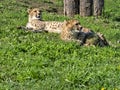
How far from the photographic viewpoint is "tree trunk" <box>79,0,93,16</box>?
20.8 meters

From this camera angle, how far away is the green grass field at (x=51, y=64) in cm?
836

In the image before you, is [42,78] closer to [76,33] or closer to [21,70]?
[21,70]

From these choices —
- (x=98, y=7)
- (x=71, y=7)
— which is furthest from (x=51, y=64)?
(x=98, y=7)

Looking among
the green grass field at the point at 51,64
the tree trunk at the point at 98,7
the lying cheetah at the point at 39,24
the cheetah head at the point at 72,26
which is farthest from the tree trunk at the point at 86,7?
the cheetah head at the point at 72,26

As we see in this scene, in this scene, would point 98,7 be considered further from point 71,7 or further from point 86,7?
point 71,7

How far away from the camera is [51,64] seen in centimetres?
999

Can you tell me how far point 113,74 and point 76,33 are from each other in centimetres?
415

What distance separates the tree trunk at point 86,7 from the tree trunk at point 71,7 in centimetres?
30

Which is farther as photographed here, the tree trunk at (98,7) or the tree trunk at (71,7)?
the tree trunk at (98,7)

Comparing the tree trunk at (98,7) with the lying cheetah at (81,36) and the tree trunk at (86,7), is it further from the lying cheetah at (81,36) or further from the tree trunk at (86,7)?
the lying cheetah at (81,36)

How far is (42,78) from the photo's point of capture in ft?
28.9

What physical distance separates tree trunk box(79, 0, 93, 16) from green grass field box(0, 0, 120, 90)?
6185 millimetres

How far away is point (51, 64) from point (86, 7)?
11.2m

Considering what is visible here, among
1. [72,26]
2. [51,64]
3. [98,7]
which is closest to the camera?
[51,64]
